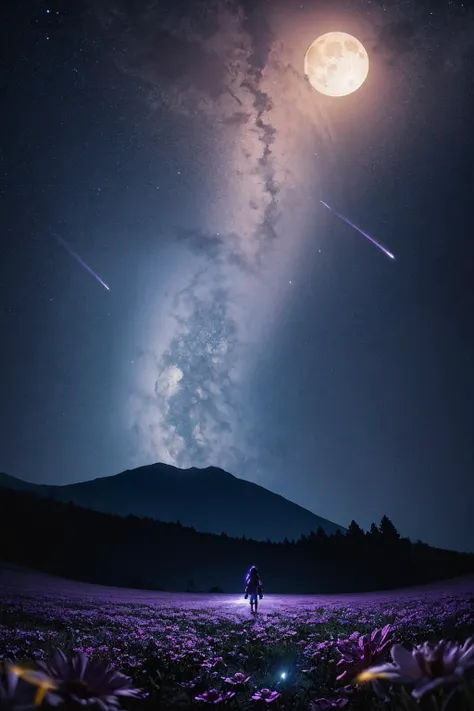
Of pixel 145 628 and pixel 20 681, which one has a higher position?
pixel 20 681

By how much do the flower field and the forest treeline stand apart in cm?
2861

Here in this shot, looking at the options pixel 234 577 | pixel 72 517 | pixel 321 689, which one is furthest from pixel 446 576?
pixel 321 689

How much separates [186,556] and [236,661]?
143 feet

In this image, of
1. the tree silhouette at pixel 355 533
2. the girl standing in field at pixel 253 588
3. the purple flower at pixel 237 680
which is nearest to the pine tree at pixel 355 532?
the tree silhouette at pixel 355 533

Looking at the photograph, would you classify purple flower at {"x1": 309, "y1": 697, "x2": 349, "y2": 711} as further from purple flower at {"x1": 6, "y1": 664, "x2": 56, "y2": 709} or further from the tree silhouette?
the tree silhouette

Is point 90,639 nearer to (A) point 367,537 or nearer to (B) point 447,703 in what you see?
(B) point 447,703

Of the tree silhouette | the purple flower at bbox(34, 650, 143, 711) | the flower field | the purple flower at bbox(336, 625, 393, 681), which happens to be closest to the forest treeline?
the tree silhouette

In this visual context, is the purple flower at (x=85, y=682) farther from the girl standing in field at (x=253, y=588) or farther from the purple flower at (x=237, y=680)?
the girl standing in field at (x=253, y=588)

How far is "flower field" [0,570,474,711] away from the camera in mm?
1676

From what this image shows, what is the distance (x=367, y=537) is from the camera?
51625 mm

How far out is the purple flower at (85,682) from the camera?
1.58 metres

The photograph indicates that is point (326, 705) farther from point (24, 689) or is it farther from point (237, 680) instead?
point (24, 689)

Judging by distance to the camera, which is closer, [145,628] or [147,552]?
[145,628]

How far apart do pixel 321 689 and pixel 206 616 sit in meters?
12.7
